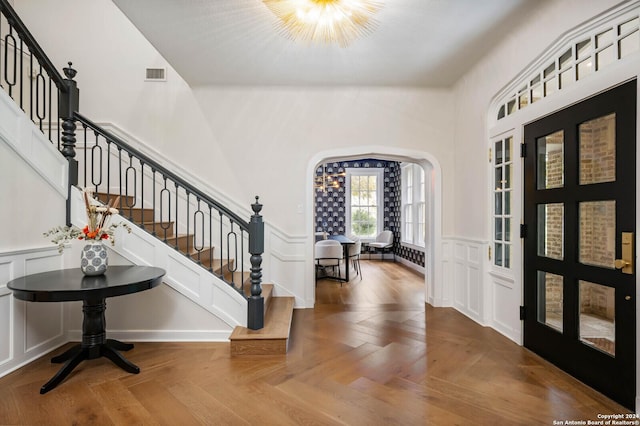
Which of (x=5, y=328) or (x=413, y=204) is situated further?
(x=413, y=204)

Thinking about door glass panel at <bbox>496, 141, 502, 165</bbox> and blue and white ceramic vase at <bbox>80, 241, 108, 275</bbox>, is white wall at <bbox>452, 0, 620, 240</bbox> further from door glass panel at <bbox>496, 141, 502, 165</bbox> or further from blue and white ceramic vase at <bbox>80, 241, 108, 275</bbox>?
blue and white ceramic vase at <bbox>80, 241, 108, 275</bbox>

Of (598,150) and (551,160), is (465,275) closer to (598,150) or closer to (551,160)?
(551,160)

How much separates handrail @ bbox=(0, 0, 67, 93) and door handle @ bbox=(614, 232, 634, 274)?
15.5ft

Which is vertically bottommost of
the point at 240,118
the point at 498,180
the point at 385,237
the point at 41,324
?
the point at 41,324

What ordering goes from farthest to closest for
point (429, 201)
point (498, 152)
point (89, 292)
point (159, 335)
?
point (429, 201) < point (498, 152) < point (159, 335) < point (89, 292)

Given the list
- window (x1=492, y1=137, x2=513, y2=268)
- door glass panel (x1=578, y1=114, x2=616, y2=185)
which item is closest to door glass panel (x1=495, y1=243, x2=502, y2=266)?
window (x1=492, y1=137, x2=513, y2=268)

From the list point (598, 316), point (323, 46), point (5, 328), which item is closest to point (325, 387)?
point (598, 316)

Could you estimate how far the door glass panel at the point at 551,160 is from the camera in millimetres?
2684

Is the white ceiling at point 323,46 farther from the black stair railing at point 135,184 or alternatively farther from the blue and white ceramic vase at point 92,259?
the blue and white ceramic vase at point 92,259

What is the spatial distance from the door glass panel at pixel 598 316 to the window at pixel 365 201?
7.27 meters

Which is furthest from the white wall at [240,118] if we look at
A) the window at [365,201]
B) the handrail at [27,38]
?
the window at [365,201]

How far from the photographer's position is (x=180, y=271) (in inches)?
127

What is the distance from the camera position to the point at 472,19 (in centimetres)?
296

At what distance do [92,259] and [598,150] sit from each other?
385 cm
